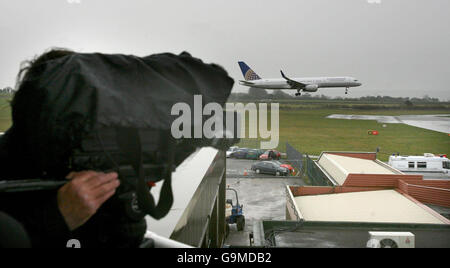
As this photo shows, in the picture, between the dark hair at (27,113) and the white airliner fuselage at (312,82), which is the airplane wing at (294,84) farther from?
the dark hair at (27,113)

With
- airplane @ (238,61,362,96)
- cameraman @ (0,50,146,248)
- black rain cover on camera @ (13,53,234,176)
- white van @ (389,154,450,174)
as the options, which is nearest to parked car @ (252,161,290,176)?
white van @ (389,154,450,174)

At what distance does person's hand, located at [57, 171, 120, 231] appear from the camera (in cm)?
61

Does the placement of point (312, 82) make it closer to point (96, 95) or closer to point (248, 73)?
point (248, 73)

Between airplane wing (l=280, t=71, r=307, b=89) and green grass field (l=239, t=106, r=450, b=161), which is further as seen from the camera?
green grass field (l=239, t=106, r=450, b=161)

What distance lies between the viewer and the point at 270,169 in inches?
601

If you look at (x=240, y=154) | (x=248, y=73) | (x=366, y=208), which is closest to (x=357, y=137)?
(x=248, y=73)

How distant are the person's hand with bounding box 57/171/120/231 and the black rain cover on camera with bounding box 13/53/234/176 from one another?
56 mm

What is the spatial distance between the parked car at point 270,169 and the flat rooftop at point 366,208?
6740 millimetres

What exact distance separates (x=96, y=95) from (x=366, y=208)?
7.01 metres

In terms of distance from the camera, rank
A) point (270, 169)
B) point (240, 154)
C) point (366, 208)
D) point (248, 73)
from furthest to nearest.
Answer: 1. point (248, 73)
2. point (240, 154)
3. point (270, 169)
4. point (366, 208)

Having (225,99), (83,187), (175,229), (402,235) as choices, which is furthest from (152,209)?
(402,235)

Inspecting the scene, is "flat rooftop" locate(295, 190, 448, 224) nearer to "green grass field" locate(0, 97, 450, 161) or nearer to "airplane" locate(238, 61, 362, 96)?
"airplane" locate(238, 61, 362, 96)

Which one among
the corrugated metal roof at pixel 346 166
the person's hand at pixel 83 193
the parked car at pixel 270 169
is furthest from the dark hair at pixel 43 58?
the parked car at pixel 270 169

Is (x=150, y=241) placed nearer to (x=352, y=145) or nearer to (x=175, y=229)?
(x=175, y=229)
